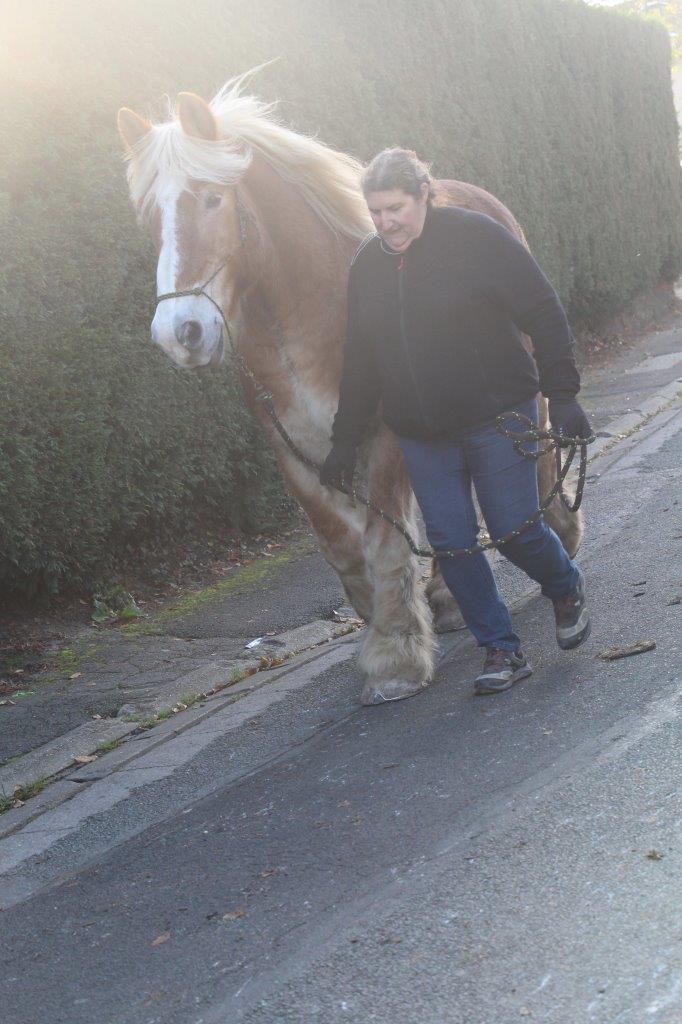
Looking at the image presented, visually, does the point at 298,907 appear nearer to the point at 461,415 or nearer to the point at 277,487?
the point at 461,415

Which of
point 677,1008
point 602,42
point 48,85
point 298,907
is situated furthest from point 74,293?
point 602,42

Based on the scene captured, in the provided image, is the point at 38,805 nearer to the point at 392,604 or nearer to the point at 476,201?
the point at 392,604

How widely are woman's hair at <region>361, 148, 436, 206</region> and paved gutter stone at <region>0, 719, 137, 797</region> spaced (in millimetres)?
2519

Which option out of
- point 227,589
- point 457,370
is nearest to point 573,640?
point 457,370

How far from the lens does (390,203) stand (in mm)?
4434

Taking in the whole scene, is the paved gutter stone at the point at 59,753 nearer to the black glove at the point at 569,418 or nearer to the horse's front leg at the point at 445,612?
the horse's front leg at the point at 445,612

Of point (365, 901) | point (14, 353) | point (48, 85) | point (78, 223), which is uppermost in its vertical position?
point (48, 85)

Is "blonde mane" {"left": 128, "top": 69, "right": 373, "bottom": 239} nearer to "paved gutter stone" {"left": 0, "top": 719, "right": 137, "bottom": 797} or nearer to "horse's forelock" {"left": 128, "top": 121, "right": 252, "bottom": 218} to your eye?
"horse's forelock" {"left": 128, "top": 121, "right": 252, "bottom": 218}

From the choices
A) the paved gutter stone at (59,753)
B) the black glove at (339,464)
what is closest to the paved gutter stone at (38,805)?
the paved gutter stone at (59,753)

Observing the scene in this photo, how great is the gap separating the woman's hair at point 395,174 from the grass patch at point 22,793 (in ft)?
8.41

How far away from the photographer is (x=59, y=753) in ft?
17.3

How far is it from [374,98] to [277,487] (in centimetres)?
434

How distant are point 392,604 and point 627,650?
0.92 meters

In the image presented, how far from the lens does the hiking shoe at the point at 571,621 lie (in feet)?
16.5
